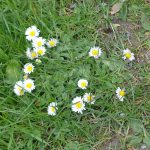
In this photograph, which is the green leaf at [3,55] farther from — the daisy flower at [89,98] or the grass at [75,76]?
the daisy flower at [89,98]

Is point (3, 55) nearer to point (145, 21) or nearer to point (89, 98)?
point (89, 98)

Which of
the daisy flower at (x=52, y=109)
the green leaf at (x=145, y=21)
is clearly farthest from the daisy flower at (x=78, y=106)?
the green leaf at (x=145, y=21)

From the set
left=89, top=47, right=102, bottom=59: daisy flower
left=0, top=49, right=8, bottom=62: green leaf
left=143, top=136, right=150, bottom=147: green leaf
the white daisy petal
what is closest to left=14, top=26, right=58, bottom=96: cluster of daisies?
left=0, top=49, right=8, bottom=62: green leaf

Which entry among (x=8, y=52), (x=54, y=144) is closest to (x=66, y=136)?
(x=54, y=144)

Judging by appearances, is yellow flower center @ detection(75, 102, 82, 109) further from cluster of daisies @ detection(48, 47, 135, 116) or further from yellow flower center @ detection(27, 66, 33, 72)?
yellow flower center @ detection(27, 66, 33, 72)

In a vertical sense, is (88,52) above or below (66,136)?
above

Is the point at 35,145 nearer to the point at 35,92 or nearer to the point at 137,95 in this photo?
the point at 35,92

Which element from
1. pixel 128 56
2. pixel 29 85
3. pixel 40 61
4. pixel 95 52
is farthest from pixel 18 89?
pixel 128 56
